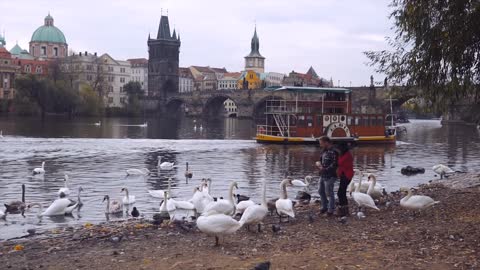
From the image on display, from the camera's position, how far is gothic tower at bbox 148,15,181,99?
515ft

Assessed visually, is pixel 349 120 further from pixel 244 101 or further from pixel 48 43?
pixel 48 43

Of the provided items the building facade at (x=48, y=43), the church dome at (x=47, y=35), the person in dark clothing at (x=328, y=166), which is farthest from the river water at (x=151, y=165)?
the church dome at (x=47, y=35)

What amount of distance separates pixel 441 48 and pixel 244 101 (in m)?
112

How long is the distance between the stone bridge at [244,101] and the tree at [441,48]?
59711 millimetres

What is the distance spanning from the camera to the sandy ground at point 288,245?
970cm

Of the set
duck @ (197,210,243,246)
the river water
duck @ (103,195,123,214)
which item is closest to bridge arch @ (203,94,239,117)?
the river water

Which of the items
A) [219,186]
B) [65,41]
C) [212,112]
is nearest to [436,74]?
[219,186]

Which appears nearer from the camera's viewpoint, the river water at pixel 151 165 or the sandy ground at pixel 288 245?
the sandy ground at pixel 288 245

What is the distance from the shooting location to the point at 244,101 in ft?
406

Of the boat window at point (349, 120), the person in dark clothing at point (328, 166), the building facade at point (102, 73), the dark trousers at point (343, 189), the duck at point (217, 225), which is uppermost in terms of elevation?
the building facade at point (102, 73)

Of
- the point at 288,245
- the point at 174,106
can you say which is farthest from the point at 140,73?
the point at 288,245

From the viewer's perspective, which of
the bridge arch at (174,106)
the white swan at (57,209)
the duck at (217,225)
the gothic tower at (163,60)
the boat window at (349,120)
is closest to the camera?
the duck at (217,225)

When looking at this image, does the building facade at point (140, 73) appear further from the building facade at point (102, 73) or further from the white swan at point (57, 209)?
the white swan at point (57, 209)

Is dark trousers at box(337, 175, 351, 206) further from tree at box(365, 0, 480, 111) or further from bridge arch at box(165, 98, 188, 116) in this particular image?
bridge arch at box(165, 98, 188, 116)
